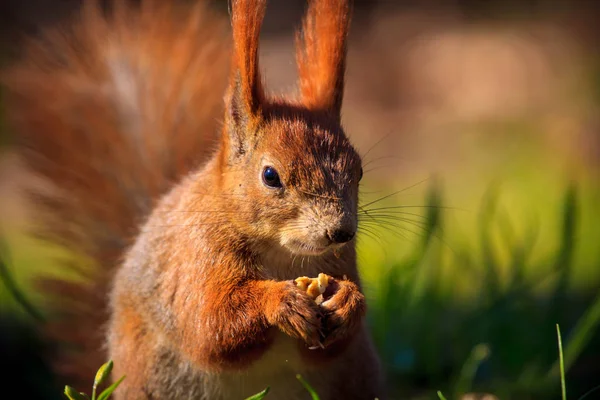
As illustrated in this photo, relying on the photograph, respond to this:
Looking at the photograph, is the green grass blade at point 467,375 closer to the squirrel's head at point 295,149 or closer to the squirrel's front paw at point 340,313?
the squirrel's front paw at point 340,313

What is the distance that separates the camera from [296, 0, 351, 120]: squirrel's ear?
199 cm

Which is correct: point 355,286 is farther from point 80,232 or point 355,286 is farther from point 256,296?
point 80,232

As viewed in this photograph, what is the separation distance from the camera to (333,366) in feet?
6.79

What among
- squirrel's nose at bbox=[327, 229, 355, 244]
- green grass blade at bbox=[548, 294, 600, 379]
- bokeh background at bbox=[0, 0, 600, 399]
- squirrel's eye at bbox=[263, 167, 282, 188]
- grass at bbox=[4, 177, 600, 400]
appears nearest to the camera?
squirrel's nose at bbox=[327, 229, 355, 244]

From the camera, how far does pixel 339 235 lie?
1.71 m

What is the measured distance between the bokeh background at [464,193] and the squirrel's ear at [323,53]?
0.13 m

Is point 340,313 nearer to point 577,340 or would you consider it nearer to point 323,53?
point 323,53

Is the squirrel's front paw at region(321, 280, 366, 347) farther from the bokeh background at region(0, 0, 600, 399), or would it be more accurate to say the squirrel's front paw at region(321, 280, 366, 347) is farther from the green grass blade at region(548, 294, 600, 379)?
the green grass blade at region(548, 294, 600, 379)

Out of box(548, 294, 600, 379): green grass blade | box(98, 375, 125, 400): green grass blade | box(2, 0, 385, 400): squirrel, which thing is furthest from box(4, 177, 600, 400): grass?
box(98, 375, 125, 400): green grass blade

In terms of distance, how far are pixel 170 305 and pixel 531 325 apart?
51.3 inches

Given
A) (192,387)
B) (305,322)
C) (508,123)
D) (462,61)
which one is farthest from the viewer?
(462,61)

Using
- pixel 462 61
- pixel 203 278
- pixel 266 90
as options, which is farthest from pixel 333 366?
pixel 462 61

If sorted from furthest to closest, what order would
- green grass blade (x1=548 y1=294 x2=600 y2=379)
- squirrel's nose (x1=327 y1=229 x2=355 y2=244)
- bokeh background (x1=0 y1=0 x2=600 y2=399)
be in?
bokeh background (x1=0 y1=0 x2=600 y2=399) < green grass blade (x1=548 y1=294 x2=600 y2=379) < squirrel's nose (x1=327 y1=229 x2=355 y2=244)

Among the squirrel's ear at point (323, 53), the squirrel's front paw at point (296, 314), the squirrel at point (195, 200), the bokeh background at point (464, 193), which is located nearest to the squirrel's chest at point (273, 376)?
the squirrel at point (195, 200)
